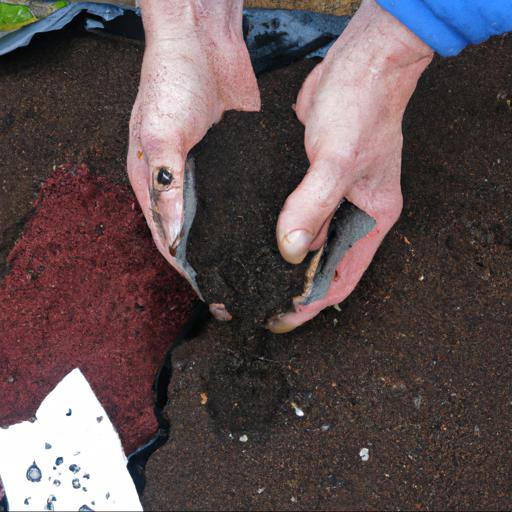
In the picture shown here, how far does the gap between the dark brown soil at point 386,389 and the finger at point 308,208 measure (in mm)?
176

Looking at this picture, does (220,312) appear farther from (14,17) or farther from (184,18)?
(14,17)

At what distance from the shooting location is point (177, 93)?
1.17 m

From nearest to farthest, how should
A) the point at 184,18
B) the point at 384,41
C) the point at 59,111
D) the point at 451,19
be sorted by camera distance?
the point at 451,19, the point at 384,41, the point at 184,18, the point at 59,111

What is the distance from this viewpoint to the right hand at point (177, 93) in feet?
3.63

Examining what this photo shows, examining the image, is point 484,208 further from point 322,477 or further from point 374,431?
point 322,477

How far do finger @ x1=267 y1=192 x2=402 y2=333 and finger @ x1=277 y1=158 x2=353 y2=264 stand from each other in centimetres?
17

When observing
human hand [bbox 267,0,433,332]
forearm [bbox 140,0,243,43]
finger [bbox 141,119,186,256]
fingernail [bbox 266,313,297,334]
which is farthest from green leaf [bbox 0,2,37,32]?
fingernail [bbox 266,313,297,334]

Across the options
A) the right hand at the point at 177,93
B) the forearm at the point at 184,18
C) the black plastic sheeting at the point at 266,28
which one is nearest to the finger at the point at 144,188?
the right hand at the point at 177,93

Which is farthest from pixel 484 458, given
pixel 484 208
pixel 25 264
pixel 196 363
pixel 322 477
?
pixel 25 264

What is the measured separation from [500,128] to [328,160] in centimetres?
52

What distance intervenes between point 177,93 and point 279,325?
1.73 ft

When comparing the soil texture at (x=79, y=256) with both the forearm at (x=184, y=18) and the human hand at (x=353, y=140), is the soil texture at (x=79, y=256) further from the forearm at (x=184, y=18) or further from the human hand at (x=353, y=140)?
the human hand at (x=353, y=140)

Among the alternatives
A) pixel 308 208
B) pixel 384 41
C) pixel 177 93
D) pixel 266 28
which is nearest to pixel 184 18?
pixel 177 93

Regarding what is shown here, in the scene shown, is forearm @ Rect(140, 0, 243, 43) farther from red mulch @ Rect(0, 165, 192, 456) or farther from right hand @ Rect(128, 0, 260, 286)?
red mulch @ Rect(0, 165, 192, 456)
